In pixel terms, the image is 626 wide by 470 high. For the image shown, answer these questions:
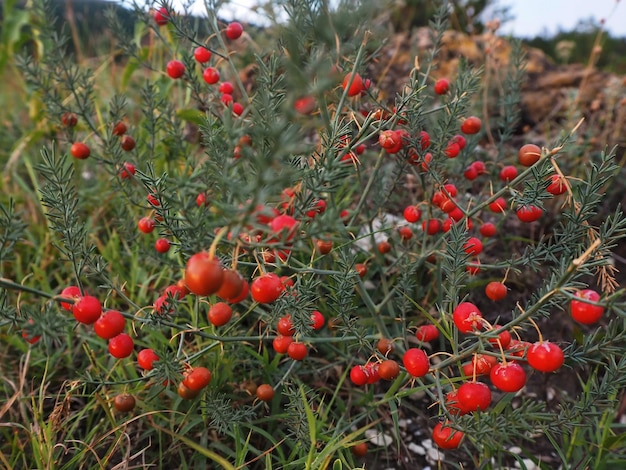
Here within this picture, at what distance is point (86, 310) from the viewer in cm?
97

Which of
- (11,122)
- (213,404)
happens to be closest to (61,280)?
(213,404)

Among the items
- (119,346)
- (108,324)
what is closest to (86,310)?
(108,324)

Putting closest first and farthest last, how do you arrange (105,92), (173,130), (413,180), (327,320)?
(327,320) < (173,130) < (413,180) < (105,92)

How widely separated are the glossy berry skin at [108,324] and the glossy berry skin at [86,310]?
0.10ft

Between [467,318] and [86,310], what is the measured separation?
0.80 meters

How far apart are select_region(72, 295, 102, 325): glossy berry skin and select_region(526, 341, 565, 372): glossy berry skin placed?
88 centimetres

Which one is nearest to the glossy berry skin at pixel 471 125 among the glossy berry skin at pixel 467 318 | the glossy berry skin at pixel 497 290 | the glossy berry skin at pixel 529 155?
the glossy berry skin at pixel 529 155

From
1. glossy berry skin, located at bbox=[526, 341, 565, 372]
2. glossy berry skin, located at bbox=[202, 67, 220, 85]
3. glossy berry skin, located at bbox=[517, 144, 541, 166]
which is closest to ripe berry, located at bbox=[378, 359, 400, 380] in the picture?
glossy berry skin, located at bbox=[526, 341, 565, 372]

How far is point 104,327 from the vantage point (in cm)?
101

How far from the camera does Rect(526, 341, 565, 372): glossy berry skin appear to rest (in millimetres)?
909

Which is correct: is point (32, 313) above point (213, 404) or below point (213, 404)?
above

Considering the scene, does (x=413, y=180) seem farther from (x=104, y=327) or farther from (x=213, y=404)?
(x=104, y=327)

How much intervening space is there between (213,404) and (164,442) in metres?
0.33

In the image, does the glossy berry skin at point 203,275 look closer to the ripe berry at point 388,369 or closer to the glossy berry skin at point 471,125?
the ripe berry at point 388,369
